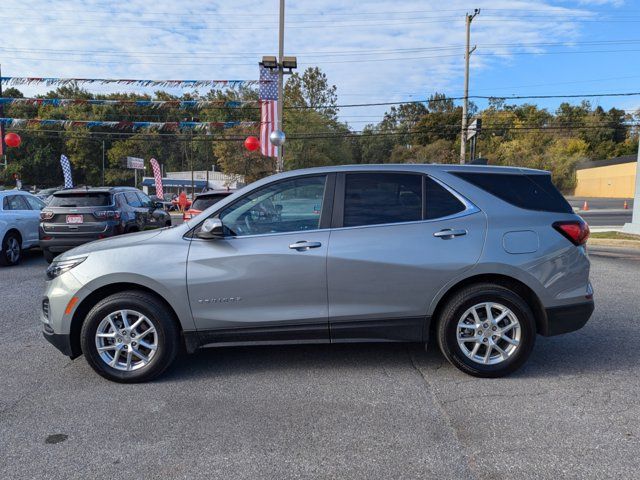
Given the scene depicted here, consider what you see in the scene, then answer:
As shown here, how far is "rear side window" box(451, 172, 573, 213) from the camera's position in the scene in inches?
165

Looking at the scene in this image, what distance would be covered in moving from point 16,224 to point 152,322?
8391mm

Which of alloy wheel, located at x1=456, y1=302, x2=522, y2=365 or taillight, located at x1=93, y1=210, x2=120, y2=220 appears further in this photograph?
taillight, located at x1=93, y1=210, x2=120, y2=220

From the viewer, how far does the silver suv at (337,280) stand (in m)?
3.96

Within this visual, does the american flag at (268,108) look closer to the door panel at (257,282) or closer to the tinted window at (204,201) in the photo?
the tinted window at (204,201)

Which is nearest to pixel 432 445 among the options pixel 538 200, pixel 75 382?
pixel 538 200

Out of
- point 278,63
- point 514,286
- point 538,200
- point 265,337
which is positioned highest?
point 278,63

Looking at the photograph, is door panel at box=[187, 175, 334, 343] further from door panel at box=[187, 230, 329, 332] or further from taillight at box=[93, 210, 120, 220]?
taillight at box=[93, 210, 120, 220]

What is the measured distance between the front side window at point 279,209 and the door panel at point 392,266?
34 cm

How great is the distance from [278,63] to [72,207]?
11934 mm

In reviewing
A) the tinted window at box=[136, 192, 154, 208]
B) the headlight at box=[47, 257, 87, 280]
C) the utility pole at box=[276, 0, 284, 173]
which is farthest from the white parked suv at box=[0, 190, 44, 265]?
the utility pole at box=[276, 0, 284, 173]

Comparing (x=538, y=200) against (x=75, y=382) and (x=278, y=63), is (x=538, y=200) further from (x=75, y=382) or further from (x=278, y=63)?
(x=278, y=63)

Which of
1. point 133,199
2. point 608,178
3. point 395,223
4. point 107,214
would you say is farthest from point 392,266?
point 608,178

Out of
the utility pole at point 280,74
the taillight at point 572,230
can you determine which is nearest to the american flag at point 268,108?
the utility pole at point 280,74

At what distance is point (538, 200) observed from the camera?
4230 mm
